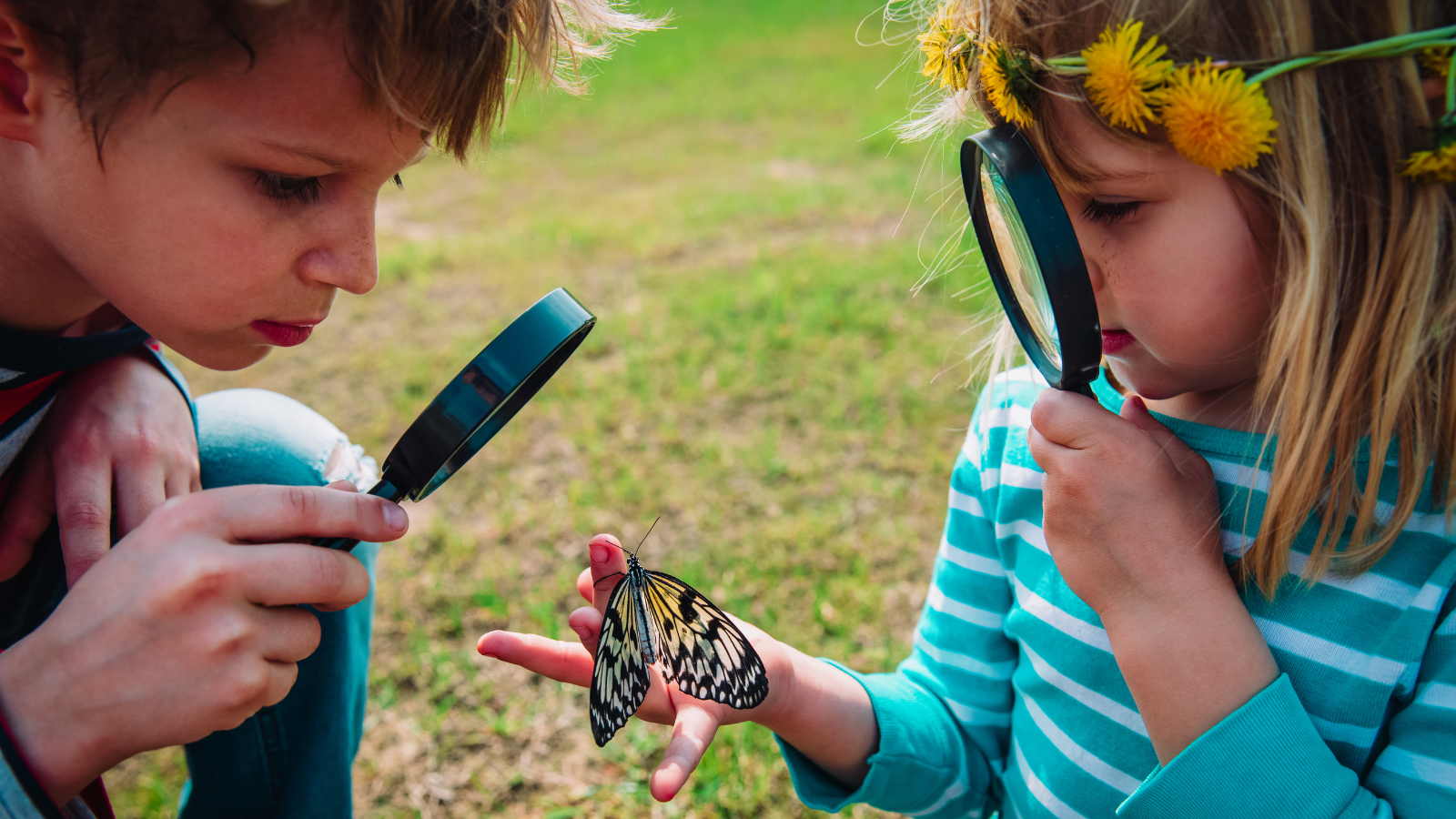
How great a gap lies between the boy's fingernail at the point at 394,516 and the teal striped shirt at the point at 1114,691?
80cm

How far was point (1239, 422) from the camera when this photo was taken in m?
1.36

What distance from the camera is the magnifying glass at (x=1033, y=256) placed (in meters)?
1.18

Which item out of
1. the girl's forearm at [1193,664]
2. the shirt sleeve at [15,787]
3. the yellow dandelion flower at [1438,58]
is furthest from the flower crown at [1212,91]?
the shirt sleeve at [15,787]

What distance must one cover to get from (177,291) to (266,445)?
0.58 m

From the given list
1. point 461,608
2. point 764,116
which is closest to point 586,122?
point 764,116

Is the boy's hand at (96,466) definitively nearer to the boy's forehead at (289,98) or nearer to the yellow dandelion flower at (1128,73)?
the boy's forehead at (289,98)

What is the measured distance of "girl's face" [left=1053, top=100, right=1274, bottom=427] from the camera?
1.15 metres

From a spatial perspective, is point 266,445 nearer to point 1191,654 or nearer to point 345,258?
point 345,258

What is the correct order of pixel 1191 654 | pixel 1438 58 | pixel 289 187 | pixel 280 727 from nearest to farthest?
1. pixel 1438 58
2. pixel 1191 654
3. pixel 289 187
4. pixel 280 727

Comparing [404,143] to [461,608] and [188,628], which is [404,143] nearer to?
[188,628]

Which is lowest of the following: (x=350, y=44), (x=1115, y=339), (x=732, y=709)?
(x=732, y=709)

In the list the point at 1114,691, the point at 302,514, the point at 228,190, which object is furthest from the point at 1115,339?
the point at 228,190

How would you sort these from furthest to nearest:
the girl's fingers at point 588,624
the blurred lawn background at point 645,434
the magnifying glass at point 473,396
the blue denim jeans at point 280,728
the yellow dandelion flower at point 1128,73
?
the blurred lawn background at point 645,434
the blue denim jeans at point 280,728
the girl's fingers at point 588,624
the magnifying glass at point 473,396
the yellow dandelion flower at point 1128,73

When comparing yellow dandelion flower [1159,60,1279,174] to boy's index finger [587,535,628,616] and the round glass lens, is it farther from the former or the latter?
boy's index finger [587,535,628,616]
